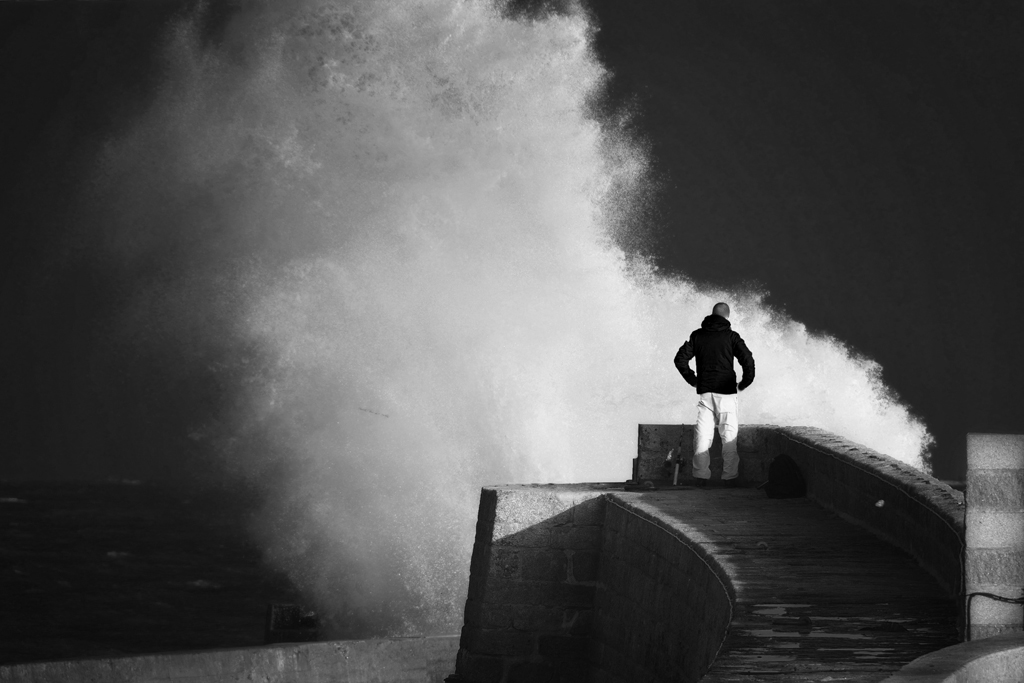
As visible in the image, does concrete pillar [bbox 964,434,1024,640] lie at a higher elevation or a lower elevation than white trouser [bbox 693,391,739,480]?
lower

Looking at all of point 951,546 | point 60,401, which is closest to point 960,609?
point 951,546

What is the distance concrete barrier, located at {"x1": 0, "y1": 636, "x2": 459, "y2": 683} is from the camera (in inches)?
732

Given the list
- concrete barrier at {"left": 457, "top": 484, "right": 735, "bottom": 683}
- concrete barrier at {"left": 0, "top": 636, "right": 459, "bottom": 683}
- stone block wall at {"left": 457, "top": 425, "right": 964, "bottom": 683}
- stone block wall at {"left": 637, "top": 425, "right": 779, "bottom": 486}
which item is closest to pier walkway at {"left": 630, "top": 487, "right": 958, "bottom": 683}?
stone block wall at {"left": 457, "top": 425, "right": 964, "bottom": 683}

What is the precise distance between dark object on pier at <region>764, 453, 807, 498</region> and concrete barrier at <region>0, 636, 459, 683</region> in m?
6.39

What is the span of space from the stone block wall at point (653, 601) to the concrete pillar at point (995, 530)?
186cm

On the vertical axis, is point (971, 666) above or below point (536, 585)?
below

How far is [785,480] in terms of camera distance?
15.1 meters

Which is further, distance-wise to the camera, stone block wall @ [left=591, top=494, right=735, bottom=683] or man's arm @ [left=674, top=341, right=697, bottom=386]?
man's arm @ [left=674, top=341, right=697, bottom=386]

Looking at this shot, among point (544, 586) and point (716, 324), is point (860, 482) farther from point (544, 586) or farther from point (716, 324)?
point (544, 586)

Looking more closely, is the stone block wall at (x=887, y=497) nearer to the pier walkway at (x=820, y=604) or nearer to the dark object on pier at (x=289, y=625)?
the pier walkway at (x=820, y=604)

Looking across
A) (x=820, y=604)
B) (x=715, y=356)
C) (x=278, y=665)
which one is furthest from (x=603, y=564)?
(x=278, y=665)

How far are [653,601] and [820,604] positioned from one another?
119 inches

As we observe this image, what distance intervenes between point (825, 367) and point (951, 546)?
106 feet

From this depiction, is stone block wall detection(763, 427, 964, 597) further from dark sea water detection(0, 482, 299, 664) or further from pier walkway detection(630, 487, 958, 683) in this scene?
dark sea water detection(0, 482, 299, 664)
